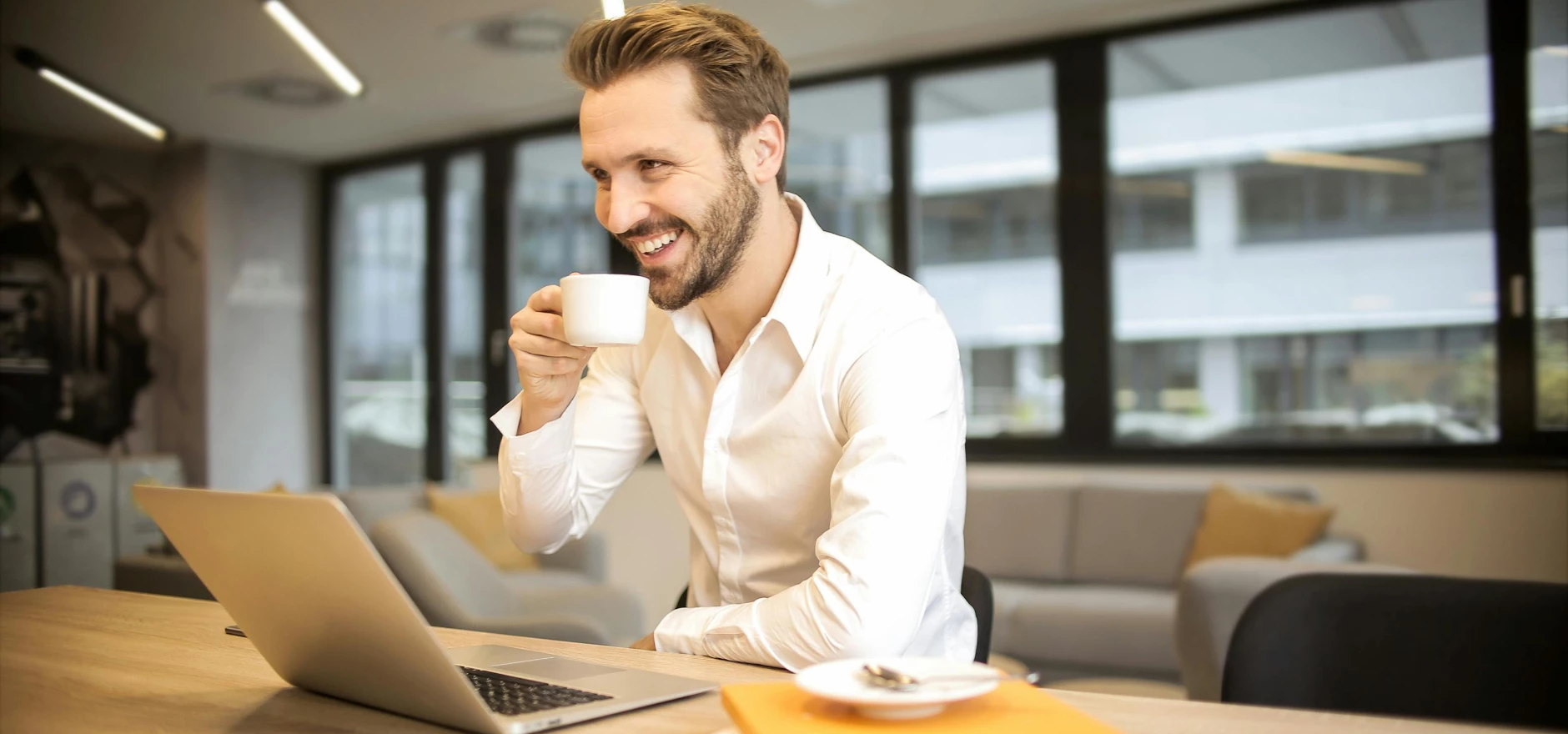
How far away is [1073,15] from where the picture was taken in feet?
15.4

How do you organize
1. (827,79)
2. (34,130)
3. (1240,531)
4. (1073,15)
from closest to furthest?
(34,130), (1240,531), (1073,15), (827,79)

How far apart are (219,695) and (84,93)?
7.65 feet

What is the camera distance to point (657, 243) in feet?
4.52

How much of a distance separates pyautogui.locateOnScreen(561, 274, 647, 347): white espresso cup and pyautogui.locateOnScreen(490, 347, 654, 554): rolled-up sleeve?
0.88 feet

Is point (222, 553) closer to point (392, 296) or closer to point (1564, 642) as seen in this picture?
point (1564, 642)

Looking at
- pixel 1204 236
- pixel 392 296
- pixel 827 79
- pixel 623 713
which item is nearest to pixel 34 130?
pixel 623 713

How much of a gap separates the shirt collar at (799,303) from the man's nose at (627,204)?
0.20m

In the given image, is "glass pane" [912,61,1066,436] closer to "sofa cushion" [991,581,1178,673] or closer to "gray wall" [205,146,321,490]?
"sofa cushion" [991,581,1178,673]

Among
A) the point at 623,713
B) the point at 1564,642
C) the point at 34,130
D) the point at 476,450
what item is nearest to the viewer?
the point at 623,713

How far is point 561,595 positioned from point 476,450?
2.74 meters

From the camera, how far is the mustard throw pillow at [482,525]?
4.63 metres

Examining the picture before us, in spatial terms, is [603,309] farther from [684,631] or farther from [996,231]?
[996,231]

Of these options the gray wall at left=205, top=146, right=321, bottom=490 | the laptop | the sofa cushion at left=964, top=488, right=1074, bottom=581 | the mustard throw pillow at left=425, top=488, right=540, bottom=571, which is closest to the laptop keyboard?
the laptop

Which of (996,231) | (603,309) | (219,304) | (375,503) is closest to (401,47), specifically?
(219,304)
